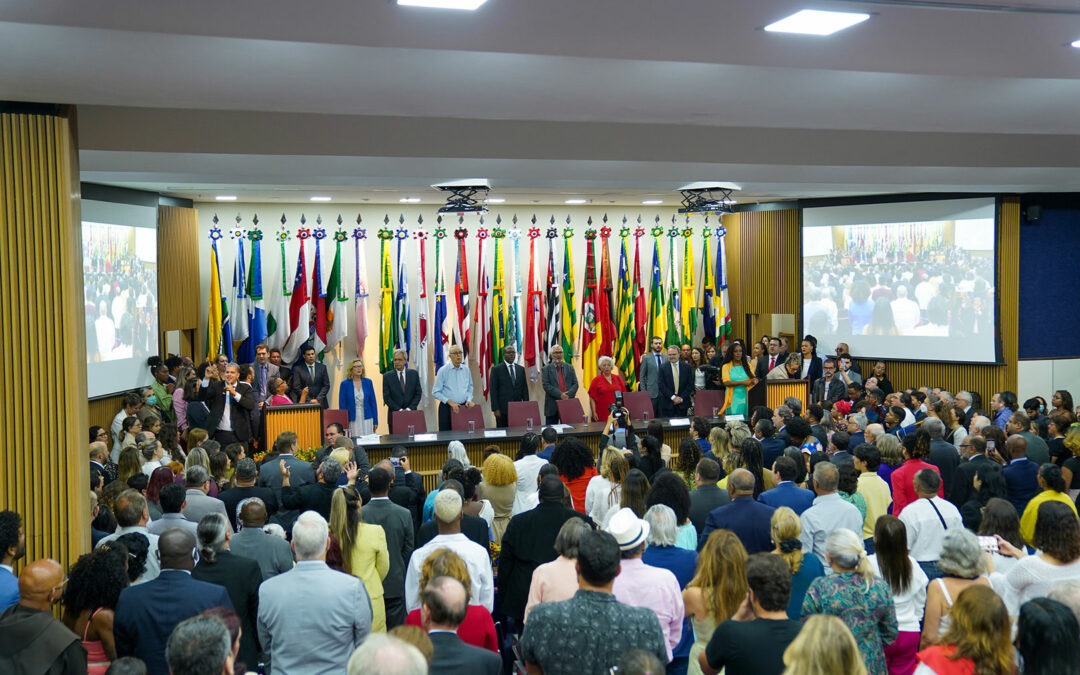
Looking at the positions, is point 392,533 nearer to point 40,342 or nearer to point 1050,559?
point 40,342

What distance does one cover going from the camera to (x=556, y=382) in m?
12.6

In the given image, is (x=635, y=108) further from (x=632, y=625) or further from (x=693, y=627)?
(x=632, y=625)

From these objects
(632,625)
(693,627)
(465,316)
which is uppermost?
(465,316)

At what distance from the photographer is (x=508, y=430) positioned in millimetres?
10938

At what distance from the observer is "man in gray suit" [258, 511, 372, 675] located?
3939 mm

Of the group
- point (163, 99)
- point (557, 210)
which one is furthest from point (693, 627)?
point (557, 210)

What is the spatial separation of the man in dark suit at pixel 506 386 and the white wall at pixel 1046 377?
702cm

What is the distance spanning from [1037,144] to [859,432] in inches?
155

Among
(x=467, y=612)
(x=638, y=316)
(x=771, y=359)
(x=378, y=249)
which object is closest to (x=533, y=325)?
(x=638, y=316)

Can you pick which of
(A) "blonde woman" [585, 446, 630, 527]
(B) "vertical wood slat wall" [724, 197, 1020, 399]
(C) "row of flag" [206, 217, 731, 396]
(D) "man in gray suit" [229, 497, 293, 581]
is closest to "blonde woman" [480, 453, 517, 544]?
(A) "blonde woman" [585, 446, 630, 527]

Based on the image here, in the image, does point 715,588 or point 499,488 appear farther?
point 499,488

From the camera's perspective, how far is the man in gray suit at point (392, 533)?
5.50 m

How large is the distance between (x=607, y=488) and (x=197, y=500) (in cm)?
244

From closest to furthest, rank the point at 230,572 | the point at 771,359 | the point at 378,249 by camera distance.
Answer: the point at 230,572 < the point at 771,359 < the point at 378,249
